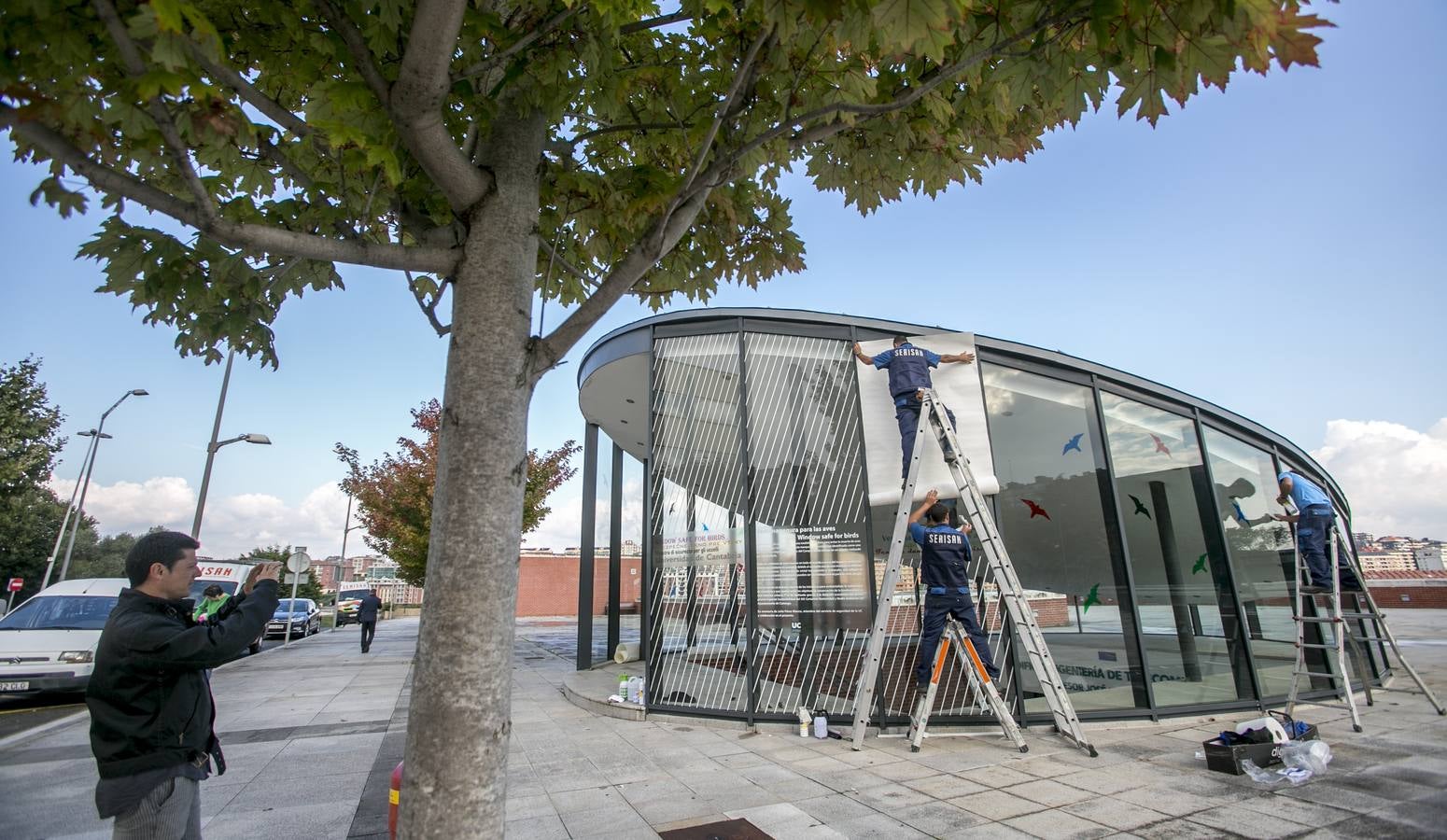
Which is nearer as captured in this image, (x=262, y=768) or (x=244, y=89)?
(x=244, y=89)

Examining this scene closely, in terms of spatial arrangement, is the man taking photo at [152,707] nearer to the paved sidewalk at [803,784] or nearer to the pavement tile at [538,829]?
the pavement tile at [538,829]

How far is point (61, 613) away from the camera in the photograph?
33.7 ft

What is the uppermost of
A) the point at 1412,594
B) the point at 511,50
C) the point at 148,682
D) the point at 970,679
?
the point at 511,50

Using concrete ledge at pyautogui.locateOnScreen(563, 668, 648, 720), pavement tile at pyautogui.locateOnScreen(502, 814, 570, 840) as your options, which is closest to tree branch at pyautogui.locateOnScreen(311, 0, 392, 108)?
pavement tile at pyautogui.locateOnScreen(502, 814, 570, 840)

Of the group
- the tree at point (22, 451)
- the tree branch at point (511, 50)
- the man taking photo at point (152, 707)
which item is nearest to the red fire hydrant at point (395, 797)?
the man taking photo at point (152, 707)

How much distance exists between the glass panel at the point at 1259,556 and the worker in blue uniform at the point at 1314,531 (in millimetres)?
612

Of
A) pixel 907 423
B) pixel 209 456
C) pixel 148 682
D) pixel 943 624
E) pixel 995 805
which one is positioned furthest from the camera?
pixel 209 456

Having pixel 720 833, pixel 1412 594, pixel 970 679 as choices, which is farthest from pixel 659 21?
pixel 1412 594

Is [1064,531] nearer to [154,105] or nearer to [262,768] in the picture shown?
[154,105]

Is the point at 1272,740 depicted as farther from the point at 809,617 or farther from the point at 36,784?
the point at 36,784

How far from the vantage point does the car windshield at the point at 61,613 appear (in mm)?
9866

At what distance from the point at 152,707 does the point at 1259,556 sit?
1017 cm

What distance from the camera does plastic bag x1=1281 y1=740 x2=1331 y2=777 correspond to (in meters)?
4.62

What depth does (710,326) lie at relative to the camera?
7797 mm
